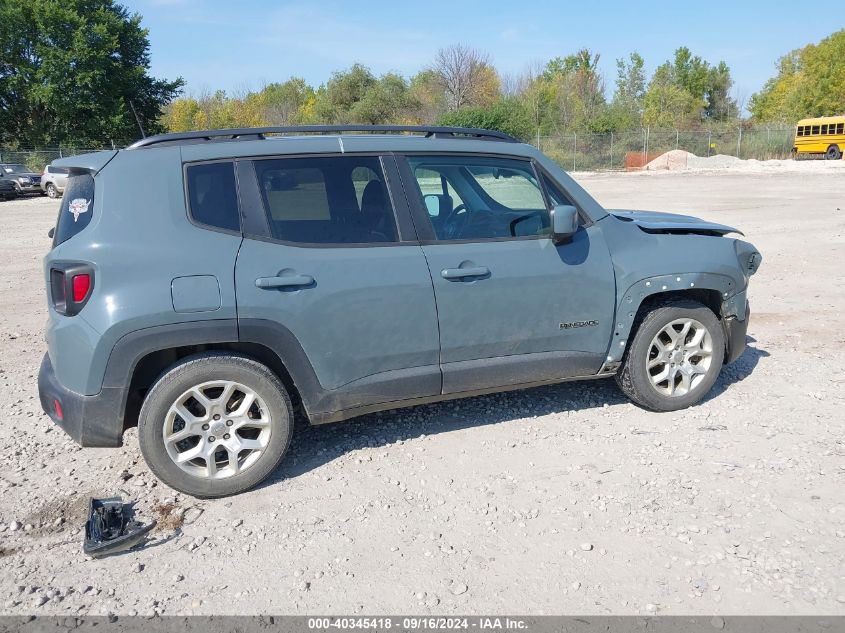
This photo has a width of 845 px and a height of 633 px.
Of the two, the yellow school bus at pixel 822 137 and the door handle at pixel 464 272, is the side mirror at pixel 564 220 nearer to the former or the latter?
the door handle at pixel 464 272

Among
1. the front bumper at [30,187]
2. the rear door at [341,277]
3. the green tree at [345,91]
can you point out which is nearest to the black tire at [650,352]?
the rear door at [341,277]

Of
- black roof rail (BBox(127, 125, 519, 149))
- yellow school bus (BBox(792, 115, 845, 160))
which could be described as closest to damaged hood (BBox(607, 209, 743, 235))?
black roof rail (BBox(127, 125, 519, 149))

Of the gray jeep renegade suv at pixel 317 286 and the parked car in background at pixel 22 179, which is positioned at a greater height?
the parked car in background at pixel 22 179

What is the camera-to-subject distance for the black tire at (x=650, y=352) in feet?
15.4

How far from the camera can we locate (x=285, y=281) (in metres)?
3.76

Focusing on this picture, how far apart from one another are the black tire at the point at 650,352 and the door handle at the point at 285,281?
225 centimetres

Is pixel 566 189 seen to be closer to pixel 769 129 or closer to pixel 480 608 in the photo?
pixel 480 608

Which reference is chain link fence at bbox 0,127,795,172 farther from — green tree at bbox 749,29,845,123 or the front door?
the front door

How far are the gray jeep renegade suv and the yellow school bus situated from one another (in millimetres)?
46237

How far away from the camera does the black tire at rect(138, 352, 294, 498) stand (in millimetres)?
3668

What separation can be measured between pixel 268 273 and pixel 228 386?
2.10 feet

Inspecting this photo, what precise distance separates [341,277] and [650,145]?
4956 centimetres

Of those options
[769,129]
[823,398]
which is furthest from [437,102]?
[823,398]

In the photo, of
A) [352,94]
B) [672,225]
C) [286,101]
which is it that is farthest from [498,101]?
[672,225]
